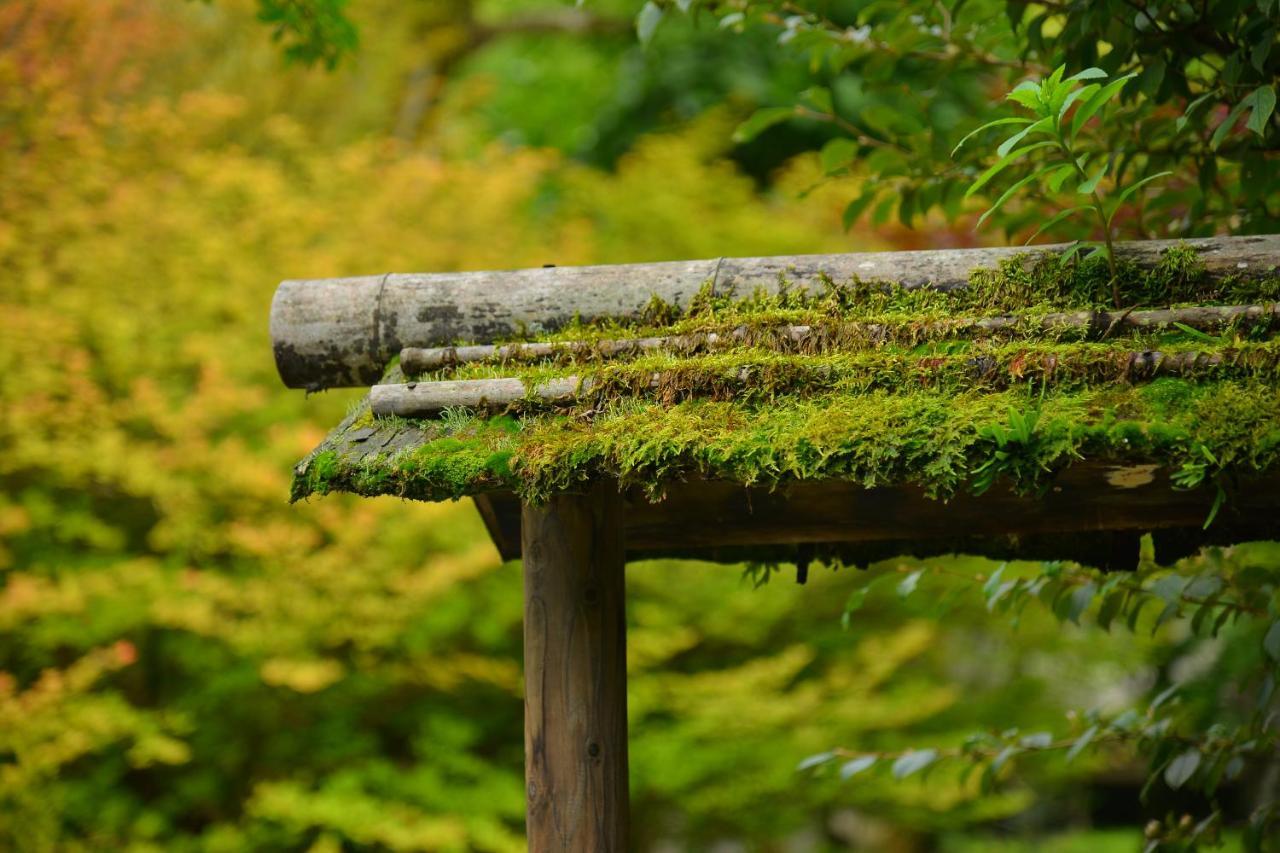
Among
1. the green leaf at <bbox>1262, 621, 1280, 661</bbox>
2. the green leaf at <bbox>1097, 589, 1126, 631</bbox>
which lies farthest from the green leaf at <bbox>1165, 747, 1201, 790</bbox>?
the green leaf at <bbox>1262, 621, 1280, 661</bbox>

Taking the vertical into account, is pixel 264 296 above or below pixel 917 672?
above

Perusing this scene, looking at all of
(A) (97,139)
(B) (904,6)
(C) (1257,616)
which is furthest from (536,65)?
(C) (1257,616)

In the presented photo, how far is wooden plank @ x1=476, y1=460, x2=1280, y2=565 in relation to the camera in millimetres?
2172

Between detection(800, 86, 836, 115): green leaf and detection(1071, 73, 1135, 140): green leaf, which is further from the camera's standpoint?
detection(800, 86, 836, 115): green leaf

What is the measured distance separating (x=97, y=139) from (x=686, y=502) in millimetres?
4197

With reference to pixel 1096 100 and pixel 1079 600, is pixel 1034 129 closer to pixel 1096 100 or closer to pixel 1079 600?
pixel 1096 100

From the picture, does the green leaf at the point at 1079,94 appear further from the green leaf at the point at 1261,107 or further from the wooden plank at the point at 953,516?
the wooden plank at the point at 953,516

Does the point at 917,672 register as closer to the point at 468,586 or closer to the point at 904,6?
the point at 468,586

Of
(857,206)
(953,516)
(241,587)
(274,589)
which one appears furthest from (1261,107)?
(241,587)

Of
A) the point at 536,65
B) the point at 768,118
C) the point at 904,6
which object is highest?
the point at 536,65

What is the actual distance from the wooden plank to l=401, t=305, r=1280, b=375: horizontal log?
0.82ft

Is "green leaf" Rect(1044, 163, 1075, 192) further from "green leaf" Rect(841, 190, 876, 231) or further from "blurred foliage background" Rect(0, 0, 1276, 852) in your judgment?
"blurred foliage background" Rect(0, 0, 1276, 852)

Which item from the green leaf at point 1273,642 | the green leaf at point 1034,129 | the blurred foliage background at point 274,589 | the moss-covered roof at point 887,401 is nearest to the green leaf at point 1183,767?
the green leaf at point 1273,642

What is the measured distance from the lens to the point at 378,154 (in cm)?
666
